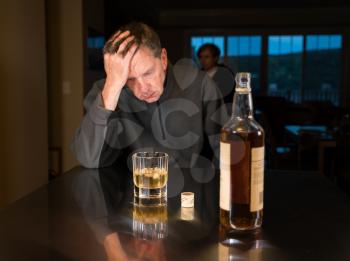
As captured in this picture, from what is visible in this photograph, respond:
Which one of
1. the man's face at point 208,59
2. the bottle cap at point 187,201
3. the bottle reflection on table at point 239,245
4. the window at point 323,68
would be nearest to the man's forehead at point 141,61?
the bottle cap at point 187,201

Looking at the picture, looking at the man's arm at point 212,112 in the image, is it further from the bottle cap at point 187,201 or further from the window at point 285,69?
the window at point 285,69

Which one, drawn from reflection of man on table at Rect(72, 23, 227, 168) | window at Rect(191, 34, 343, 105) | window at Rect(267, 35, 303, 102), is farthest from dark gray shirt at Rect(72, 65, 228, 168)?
window at Rect(267, 35, 303, 102)

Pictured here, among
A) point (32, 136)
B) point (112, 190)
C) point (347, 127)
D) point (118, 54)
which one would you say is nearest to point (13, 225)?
point (112, 190)

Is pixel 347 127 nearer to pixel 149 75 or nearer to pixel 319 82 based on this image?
pixel 149 75

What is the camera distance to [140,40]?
3.63 ft

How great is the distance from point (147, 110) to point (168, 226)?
2.44 feet

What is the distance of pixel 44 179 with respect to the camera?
327cm

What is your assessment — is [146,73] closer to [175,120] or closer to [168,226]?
[175,120]

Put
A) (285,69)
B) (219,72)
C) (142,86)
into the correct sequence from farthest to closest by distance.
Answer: (285,69)
(219,72)
(142,86)

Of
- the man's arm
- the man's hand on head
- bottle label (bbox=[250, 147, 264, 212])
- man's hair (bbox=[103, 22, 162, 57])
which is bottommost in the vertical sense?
bottle label (bbox=[250, 147, 264, 212])

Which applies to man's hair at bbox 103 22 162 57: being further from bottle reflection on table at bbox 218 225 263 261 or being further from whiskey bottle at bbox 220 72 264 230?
bottle reflection on table at bbox 218 225 263 261

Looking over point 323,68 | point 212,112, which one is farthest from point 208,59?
point 323,68

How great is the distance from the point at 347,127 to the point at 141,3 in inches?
170

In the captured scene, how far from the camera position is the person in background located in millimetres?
2922
